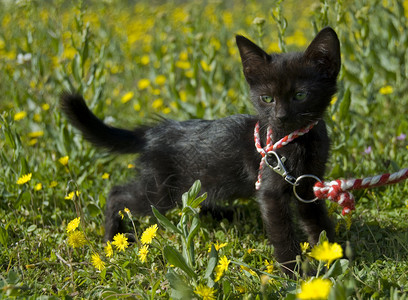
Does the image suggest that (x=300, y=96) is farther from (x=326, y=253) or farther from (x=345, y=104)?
(x=345, y=104)

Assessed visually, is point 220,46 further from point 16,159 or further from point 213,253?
point 213,253

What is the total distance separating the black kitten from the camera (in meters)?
2.21

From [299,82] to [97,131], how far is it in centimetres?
141

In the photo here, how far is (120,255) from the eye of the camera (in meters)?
2.54

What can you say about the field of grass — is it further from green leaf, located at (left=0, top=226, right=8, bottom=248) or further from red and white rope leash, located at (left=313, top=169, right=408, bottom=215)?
red and white rope leash, located at (left=313, top=169, right=408, bottom=215)

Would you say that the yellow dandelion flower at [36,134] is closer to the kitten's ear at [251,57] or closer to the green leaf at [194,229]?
the kitten's ear at [251,57]

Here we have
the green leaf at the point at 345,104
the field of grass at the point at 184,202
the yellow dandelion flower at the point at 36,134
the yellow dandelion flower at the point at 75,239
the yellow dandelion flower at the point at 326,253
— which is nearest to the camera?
the yellow dandelion flower at the point at 326,253

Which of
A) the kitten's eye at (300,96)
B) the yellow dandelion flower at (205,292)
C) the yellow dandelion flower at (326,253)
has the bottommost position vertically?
the yellow dandelion flower at (205,292)

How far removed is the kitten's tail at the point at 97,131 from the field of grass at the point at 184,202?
349mm

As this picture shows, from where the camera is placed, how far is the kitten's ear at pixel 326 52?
2163mm

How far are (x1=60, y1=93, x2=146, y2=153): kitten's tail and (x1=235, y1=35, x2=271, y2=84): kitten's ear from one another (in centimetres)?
95

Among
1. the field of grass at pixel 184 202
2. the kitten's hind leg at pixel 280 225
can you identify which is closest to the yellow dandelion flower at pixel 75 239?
the field of grass at pixel 184 202

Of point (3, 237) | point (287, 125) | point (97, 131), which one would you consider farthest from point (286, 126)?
point (3, 237)

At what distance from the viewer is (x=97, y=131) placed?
9.33 ft
